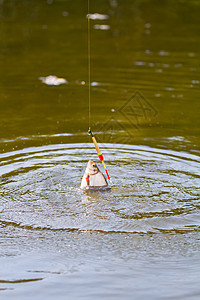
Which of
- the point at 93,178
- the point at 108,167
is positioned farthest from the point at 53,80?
the point at 93,178

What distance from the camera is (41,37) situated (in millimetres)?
14328

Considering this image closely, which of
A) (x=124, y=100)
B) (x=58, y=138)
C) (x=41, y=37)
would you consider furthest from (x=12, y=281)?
(x=41, y=37)

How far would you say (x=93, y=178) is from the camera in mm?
5805

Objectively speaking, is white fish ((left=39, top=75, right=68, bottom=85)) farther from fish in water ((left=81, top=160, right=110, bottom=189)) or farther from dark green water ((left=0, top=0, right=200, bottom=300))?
fish in water ((left=81, top=160, right=110, bottom=189))

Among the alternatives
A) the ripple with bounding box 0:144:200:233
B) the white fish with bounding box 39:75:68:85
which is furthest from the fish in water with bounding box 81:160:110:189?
the white fish with bounding box 39:75:68:85

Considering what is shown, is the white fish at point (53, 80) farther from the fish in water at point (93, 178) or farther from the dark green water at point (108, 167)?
the fish in water at point (93, 178)

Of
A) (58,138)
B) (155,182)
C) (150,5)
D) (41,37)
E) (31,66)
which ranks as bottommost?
(155,182)

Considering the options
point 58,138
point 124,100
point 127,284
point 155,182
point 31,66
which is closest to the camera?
point 127,284

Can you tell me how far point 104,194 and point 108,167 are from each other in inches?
31.3

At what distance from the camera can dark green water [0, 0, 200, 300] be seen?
459 cm

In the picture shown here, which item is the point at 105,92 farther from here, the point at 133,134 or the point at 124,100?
the point at 133,134

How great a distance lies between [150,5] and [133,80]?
33.3ft

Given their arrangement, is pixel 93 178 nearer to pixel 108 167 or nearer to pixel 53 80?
pixel 108 167

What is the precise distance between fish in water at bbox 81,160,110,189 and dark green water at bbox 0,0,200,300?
0.37 ft
